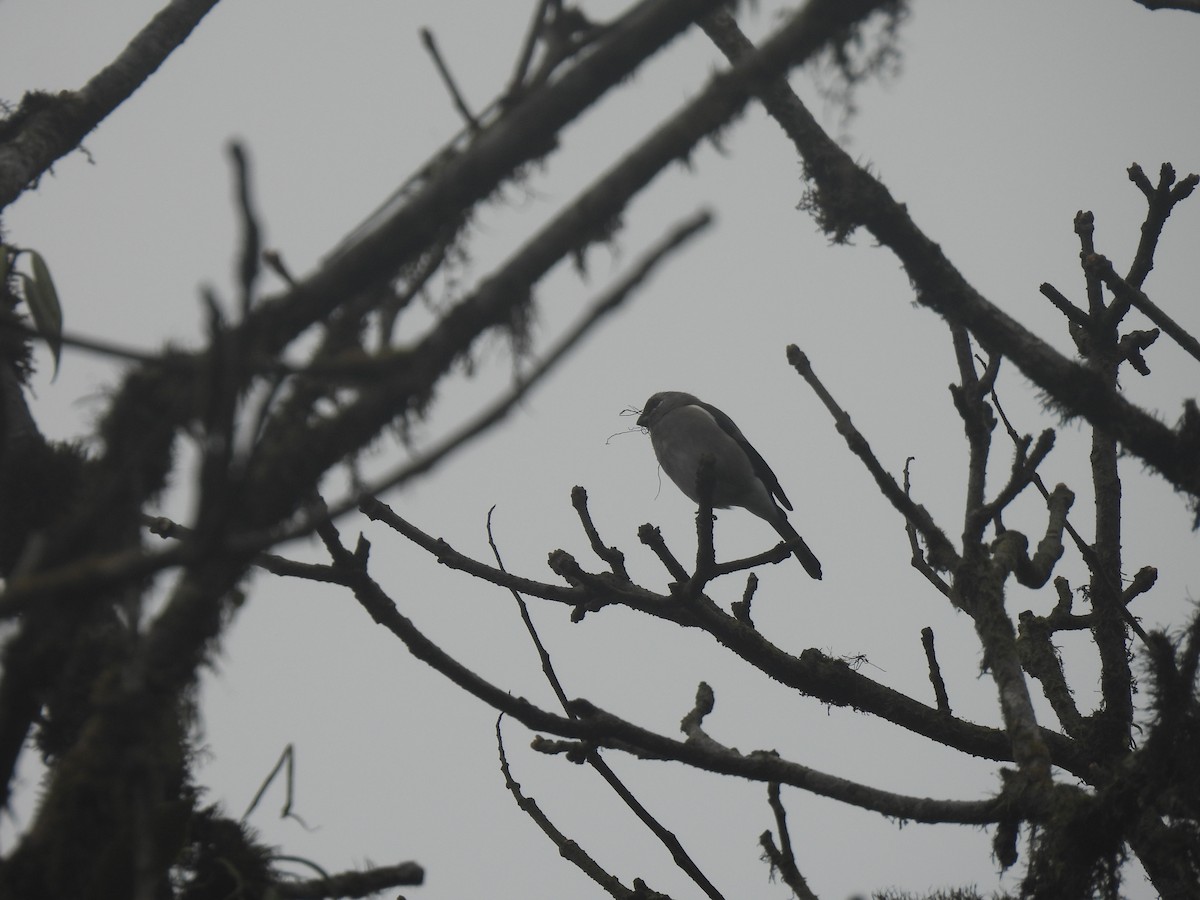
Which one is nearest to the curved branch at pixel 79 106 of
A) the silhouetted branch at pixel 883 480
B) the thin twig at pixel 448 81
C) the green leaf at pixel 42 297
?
the green leaf at pixel 42 297

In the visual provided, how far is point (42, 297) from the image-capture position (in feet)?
8.39

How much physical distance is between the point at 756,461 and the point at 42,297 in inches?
220

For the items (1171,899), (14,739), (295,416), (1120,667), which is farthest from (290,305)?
(1120,667)

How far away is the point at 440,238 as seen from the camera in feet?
5.69

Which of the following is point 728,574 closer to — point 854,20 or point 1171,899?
point 1171,899

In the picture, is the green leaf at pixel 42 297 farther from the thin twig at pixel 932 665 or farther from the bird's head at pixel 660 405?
the bird's head at pixel 660 405

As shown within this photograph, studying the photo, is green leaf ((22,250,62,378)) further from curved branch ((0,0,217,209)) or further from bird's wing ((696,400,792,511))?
bird's wing ((696,400,792,511))

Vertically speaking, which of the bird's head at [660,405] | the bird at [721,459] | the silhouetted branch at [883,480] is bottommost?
the silhouetted branch at [883,480]

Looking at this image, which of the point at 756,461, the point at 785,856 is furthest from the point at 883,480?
the point at 756,461

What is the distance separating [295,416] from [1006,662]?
2.37 metres

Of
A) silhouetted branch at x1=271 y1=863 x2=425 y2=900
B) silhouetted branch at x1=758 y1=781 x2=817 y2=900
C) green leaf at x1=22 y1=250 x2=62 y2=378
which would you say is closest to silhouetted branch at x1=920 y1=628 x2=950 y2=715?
silhouetted branch at x1=758 y1=781 x2=817 y2=900

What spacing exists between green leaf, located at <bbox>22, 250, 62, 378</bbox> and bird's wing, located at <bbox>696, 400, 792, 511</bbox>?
535 centimetres

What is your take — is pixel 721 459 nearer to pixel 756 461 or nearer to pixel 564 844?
pixel 756 461

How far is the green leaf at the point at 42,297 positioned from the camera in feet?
8.21
